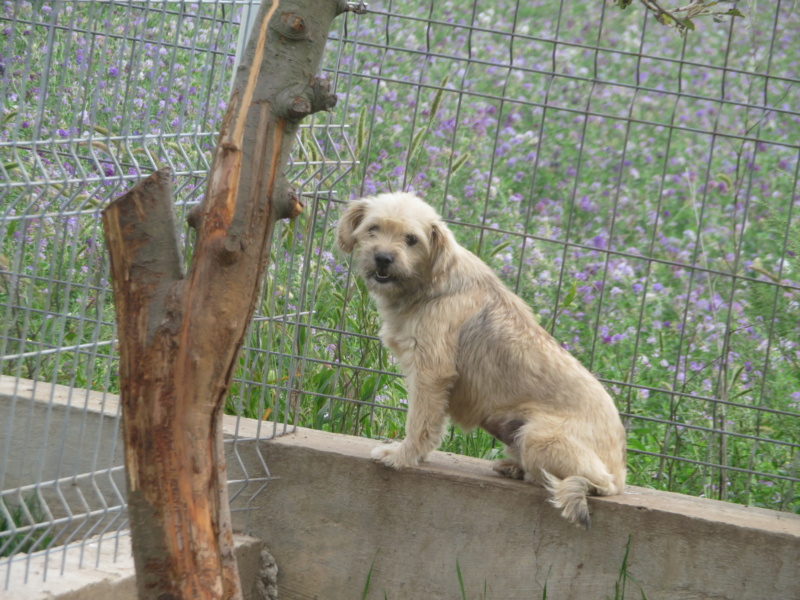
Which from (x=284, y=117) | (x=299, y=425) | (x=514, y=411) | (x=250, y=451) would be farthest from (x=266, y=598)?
(x=284, y=117)

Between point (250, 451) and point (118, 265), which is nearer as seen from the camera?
point (118, 265)

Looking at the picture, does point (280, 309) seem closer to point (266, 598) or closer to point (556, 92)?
point (266, 598)

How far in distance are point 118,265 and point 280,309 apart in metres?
2.93

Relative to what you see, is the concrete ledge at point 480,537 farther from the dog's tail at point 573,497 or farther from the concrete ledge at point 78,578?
the concrete ledge at point 78,578

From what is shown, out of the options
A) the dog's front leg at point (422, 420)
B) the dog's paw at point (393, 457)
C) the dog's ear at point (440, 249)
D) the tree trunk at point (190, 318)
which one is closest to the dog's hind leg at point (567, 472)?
the dog's front leg at point (422, 420)

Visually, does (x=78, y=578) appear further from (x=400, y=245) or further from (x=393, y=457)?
(x=400, y=245)

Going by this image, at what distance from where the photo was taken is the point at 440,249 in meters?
4.67

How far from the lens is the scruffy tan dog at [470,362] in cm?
446

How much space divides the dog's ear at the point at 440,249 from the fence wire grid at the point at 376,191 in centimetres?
41

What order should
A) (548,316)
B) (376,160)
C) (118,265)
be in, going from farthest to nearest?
(376,160) < (548,316) < (118,265)

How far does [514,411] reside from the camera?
4.58 metres

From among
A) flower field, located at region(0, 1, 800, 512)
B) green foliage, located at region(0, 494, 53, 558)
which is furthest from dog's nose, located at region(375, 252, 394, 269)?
green foliage, located at region(0, 494, 53, 558)

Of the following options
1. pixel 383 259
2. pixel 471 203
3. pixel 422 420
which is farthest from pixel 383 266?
pixel 471 203

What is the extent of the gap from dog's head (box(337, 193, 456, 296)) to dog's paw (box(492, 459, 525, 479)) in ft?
3.13
